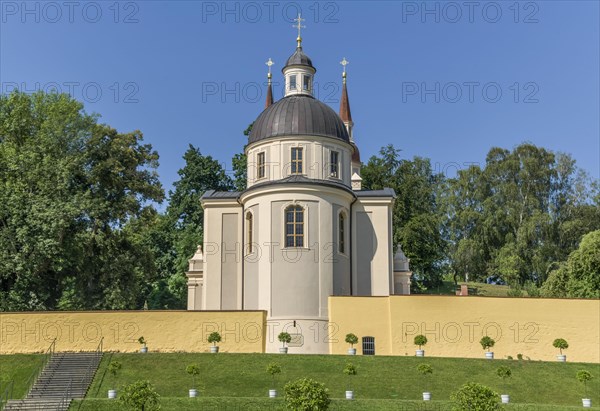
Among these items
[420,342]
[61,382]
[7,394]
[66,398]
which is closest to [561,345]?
[420,342]

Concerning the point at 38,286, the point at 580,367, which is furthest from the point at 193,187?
the point at 580,367

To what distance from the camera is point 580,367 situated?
29.5m

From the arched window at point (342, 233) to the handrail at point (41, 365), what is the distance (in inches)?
517

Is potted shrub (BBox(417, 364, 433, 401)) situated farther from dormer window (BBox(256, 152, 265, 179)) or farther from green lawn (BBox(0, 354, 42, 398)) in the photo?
green lawn (BBox(0, 354, 42, 398))

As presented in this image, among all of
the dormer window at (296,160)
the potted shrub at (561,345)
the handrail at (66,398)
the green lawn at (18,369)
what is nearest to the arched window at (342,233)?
the dormer window at (296,160)

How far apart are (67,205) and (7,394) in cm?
1341

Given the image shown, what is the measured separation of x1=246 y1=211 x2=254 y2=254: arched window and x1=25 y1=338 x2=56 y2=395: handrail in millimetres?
9426

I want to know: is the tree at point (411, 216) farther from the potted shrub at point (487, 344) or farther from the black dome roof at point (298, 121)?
the potted shrub at point (487, 344)

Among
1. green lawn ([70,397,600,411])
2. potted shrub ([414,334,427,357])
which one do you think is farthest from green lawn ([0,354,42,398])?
potted shrub ([414,334,427,357])

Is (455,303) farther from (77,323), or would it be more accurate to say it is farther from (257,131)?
(77,323)

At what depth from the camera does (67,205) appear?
38.5 m

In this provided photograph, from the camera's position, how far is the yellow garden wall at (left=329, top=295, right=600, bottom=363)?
3194 cm

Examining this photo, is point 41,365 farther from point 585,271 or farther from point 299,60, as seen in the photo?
point 585,271

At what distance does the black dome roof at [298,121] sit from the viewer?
36.7 metres
